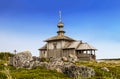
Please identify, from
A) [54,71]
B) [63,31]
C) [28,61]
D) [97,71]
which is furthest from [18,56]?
[63,31]

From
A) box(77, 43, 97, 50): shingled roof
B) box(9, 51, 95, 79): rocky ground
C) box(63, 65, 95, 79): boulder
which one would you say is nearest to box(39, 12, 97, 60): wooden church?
box(77, 43, 97, 50): shingled roof

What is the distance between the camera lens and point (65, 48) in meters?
78.6

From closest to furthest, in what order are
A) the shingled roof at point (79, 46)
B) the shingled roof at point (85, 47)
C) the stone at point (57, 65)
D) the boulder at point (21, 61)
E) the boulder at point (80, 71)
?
the boulder at point (80, 71) < the stone at point (57, 65) < the boulder at point (21, 61) < the shingled roof at point (85, 47) < the shingled roof at point (79, 46)

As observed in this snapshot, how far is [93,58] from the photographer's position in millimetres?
76688

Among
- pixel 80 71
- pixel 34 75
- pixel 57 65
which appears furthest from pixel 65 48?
pixel 34 75

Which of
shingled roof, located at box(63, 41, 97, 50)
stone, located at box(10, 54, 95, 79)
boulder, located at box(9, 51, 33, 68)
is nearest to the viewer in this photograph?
stone, located at box(10, 54, 95, 79)

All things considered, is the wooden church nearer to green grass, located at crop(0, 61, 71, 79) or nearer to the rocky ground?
the rocky ground

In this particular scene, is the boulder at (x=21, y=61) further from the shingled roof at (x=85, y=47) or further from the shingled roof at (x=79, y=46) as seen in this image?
the shingled roof at (x=85, y=47)

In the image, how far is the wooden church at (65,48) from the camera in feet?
251

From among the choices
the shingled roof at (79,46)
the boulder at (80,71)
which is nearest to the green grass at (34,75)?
the boulder at (80,71)

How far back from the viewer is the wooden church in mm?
76562

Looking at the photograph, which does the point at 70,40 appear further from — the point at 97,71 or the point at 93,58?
the point at 97,71

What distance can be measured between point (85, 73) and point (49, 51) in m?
41.2

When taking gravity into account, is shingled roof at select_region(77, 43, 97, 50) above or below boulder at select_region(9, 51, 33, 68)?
above
